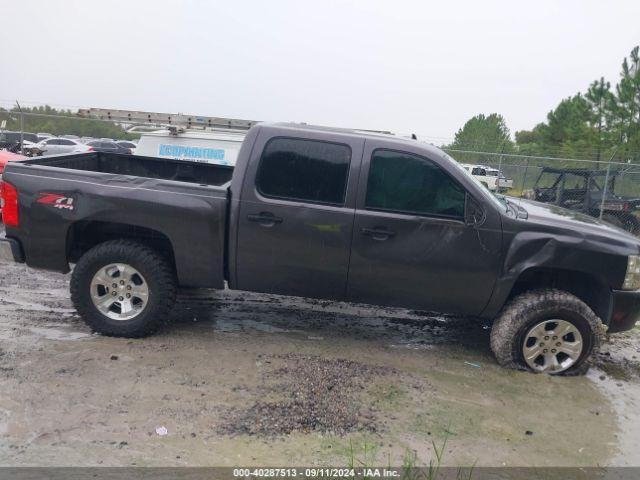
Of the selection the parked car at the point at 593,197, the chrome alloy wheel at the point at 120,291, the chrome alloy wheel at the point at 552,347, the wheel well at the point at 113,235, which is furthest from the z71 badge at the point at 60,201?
the parked car at the point at 593,197

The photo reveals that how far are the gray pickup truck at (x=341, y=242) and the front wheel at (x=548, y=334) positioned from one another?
1cm

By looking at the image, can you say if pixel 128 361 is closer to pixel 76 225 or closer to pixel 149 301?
pixel 149 301

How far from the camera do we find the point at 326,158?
4.73 m

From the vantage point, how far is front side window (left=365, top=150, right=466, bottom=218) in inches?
183

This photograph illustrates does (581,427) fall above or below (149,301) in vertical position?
below

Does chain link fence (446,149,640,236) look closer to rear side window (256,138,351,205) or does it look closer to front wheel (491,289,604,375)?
front wheel (491,289,604,375)

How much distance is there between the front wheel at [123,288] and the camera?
4.81 m

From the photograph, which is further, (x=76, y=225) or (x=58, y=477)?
(x=76, y=225)

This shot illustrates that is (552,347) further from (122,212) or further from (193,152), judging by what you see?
(193,152)

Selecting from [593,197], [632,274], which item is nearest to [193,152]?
[632,274]

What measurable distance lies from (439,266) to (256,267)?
1.55 m

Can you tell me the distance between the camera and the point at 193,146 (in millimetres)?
9516

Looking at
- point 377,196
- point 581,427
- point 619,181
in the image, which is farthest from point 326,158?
point 619,181

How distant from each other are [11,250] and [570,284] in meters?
4.96
